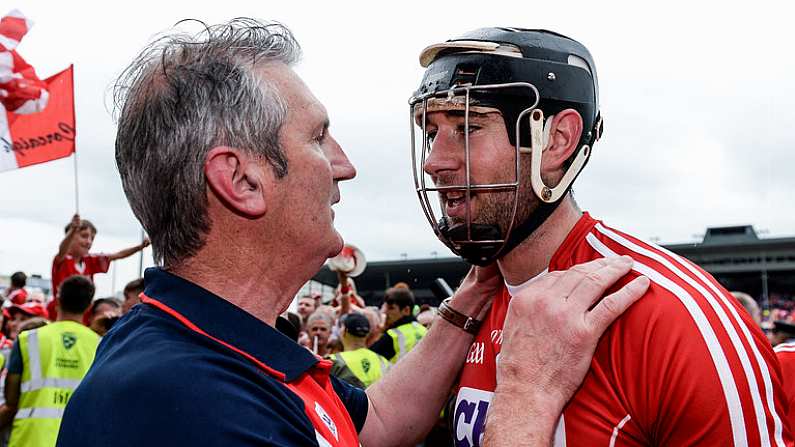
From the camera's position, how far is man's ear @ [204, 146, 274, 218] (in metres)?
1.87

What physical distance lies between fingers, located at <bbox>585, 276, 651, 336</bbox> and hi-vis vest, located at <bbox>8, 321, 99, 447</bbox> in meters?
4.82

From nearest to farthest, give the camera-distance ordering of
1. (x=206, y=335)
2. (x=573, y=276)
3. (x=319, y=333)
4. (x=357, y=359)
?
(x=206, y=335), (x=573, y=276), (x=357, y=359), (x=319, y=333)

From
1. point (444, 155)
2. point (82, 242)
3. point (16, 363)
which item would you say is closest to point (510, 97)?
point (444, 155)

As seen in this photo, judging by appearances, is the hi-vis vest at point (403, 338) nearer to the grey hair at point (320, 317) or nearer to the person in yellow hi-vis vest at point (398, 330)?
the person in yellow hi-vis vest at point (398, 330)

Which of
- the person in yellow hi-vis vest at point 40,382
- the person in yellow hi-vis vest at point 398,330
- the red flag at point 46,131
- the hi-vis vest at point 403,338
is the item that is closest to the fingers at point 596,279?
the person in yellow hi-vis vest at point 40,382

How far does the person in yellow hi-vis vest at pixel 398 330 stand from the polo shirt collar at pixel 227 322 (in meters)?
5.10

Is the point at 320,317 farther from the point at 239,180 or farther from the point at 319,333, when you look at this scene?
the point at 239,180

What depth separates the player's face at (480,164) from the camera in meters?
2.36

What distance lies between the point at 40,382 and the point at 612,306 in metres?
5.13

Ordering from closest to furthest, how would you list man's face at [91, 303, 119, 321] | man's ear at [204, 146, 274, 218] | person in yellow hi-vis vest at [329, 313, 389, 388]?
1. man's ear at [204, 146, 274, 218]
2. person in yellow hi-vis vest at [329, 313, 389, 388]
3. man's face at [91, 303, 119, 321]

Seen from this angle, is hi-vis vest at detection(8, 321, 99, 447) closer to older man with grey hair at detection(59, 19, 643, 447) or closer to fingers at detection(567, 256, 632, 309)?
older man with grey hair at detection(59, 19, 643, 447)

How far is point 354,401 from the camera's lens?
267 cm

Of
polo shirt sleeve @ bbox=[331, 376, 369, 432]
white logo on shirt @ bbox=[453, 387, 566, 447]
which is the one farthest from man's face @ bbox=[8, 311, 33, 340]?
white logo on shirt @ bbox=[453, 387, 566, 447]

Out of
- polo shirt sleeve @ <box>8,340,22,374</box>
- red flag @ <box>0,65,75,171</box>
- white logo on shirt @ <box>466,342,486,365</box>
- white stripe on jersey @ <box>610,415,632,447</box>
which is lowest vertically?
polo shirt sleeve @ <box>8,340,22,374</box>
